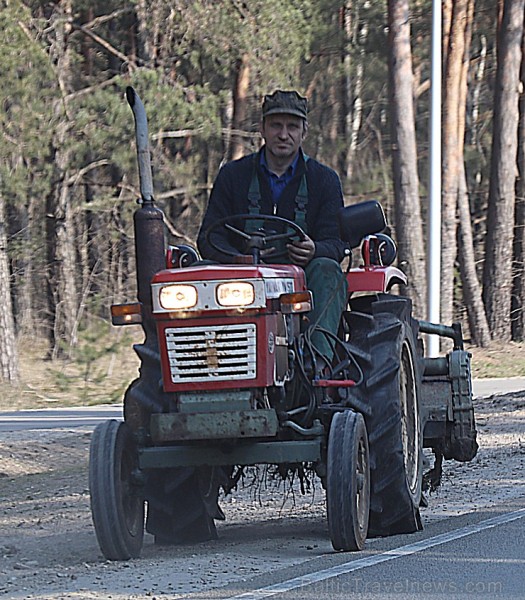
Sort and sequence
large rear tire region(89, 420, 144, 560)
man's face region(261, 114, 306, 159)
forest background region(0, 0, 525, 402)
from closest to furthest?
large rear tire region(89, 420, 144, 560) → man's face region(261, 114, 306, 159) → forest background region(0, 0, 525, 402)

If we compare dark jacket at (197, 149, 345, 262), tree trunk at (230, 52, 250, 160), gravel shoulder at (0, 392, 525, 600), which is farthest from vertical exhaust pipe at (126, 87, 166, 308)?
tree trunk at (230, 52, 250, 160)

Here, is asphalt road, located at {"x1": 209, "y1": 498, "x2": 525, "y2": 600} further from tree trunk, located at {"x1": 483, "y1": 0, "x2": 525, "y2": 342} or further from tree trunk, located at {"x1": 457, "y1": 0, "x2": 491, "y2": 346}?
tree trunk, located at {"x1": 483, "y1": 0, "x2": 525, "y2": 342}

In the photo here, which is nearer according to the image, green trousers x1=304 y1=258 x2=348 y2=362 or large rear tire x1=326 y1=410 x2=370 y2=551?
large rear tire x1=326 y1=410 x2=370 y2=551

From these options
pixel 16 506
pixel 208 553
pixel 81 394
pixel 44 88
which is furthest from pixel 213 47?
pixel 208 553

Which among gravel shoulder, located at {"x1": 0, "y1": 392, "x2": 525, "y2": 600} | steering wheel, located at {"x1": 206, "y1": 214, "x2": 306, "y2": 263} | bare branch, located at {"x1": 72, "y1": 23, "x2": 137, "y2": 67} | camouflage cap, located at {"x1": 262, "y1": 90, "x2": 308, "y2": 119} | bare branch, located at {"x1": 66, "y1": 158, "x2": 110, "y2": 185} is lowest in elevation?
gravel shoulder, located at {"x1": 0, "y1": 392, "x2": 525, "y2": 600}

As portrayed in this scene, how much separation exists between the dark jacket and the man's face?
0.35ft

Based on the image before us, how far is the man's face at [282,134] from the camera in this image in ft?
29.0

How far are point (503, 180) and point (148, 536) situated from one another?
24314 mm

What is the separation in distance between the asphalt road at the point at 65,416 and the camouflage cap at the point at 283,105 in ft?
27.3

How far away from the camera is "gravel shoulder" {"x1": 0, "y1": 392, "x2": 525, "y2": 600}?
7.39 m

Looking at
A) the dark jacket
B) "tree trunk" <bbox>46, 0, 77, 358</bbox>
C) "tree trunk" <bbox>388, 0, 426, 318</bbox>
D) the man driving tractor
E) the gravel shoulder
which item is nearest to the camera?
the gravel shoulder

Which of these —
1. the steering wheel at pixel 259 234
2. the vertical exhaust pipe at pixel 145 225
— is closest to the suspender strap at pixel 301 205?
the steering wheel at pixel 259 234

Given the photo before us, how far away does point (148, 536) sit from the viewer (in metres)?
9.48

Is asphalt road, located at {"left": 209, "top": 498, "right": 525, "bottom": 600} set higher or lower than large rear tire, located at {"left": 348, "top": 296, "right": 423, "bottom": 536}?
lower
